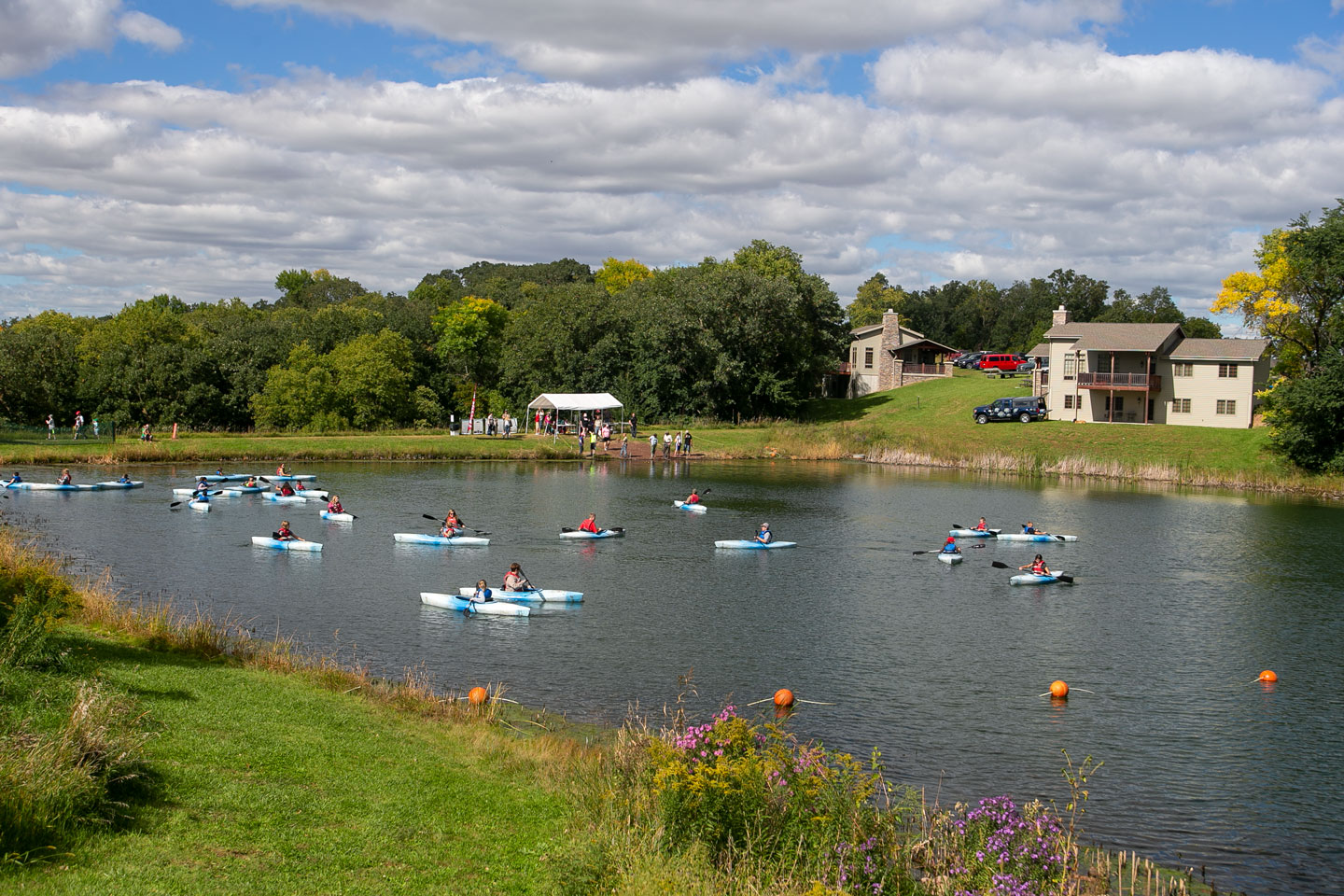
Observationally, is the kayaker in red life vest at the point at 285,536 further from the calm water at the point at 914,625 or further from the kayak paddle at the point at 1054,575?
the kayak paddle at the point at 1054,575

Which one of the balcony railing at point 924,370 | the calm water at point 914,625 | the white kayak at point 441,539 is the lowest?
the calm water at point 914,625

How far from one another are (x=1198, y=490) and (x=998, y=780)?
44.1 meters

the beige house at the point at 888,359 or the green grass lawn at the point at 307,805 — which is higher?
the beige house at the point at 888,359

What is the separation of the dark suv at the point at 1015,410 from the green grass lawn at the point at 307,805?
6172cm

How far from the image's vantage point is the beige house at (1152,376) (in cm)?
6900

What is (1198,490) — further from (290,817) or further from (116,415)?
(116,415)

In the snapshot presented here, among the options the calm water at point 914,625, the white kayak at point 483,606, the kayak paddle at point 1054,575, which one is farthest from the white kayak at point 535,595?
the kayak paddle at point 1054,575

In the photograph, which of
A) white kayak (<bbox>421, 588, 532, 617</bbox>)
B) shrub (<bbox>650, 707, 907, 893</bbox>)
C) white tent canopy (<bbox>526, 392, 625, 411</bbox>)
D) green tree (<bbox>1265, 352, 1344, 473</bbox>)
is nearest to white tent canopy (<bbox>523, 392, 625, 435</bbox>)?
white tent canopy (<bbox>526, 392, 625, 411</bbox>)

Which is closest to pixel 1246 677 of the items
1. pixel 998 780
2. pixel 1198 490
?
pixel 998 780

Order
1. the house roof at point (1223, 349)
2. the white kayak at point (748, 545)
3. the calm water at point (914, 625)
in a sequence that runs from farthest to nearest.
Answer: the house roof at point (1223, 349) → the white kayak at point (748, 545) → the calm water at point (914, 625)

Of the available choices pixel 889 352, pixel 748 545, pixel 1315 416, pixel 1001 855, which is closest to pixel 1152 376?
pixel 1315 416

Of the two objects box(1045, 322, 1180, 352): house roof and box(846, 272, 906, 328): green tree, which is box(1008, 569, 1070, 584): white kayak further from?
box(846, 272, 906, 328): green tree

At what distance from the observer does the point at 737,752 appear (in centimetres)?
1072

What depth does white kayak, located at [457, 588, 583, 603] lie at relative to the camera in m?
26.4
